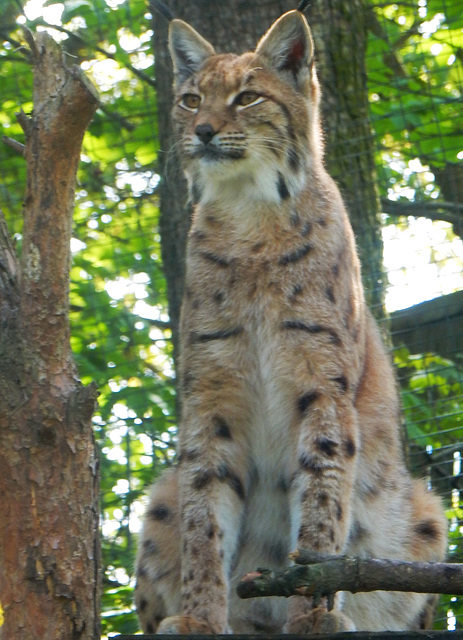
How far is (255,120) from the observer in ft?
13.9

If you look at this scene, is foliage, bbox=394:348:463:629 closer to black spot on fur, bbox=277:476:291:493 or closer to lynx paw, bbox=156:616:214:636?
black spot on fur, bbox=277:476:291:493

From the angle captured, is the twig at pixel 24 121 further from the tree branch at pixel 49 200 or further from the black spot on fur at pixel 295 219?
the black spot on fur at pixel 295 219

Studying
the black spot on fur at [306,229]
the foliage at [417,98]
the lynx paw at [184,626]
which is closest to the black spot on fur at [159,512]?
the lynx paw at [184,626]

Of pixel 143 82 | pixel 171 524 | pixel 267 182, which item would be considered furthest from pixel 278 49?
pixel 143 82

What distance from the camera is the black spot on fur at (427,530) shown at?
4445 millimetres

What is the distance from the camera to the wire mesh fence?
6.33 m

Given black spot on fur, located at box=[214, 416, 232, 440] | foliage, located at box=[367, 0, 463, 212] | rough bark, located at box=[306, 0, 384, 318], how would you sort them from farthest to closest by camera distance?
1. foliage, located at box=[367, 0, 463, 212]
2. rough bark, located at box=[306, 0, 384, 318]
3. black spot on fur, located at box=[214, 416, 232, 440]

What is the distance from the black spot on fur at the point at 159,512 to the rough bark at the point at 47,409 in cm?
136

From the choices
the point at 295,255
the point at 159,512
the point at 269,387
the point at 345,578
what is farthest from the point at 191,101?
the point at 345,578

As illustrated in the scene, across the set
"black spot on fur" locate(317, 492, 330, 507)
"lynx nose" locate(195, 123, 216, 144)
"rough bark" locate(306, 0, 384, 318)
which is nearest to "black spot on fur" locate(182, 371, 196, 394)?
"black spot on fur" locate(317, 492, 330, 507)

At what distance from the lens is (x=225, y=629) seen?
3.85 meters

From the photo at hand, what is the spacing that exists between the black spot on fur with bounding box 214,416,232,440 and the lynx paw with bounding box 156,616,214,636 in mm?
689

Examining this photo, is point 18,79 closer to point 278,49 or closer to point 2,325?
point 278,49

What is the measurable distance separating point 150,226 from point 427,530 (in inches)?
156
